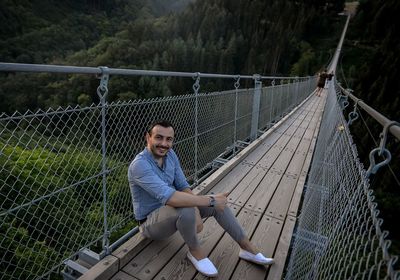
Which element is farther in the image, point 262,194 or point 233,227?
point 262,194

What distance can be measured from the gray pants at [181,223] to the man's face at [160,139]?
0.40 metres

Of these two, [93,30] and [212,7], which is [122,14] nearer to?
[93,30]

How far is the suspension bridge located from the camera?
1227mm

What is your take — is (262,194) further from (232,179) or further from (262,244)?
(262,244)

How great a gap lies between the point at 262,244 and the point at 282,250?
0.56 feet

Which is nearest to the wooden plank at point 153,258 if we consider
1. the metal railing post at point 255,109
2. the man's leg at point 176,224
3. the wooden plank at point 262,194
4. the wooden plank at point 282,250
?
the man's leg at point 176,224

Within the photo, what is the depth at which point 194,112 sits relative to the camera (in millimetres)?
3061

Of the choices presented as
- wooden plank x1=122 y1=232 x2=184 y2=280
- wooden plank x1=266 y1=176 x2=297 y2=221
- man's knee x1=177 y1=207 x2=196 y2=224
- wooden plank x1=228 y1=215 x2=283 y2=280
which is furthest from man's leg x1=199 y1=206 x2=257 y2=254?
wooden plank x1=266 y1=176 x2=297 y2=221

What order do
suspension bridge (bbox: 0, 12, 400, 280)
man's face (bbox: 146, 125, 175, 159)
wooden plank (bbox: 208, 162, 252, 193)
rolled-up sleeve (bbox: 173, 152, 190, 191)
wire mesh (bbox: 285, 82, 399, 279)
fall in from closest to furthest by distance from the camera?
1. wire mesh (bbox: 285, 82, 399, 279)
2. suspension bridge (bbox: 0, 12, 400, 280)
3. man's face (bbox: 146, 125, 175, 159)
4. rolled-up sleeve (bbox: 173, 152, 190, 191)
5. wooden plank (bbox: 208, 162, 252, 193)

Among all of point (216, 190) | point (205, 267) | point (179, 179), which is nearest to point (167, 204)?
point (179, 179)

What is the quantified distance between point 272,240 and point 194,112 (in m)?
1.45

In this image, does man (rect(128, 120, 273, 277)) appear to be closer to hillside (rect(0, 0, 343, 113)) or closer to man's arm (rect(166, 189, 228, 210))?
man's arm (rect(166, 189, 228, 210))

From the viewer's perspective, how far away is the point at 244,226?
2734 mm

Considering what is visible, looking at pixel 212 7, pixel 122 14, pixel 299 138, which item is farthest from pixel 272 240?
pixel 122 14
